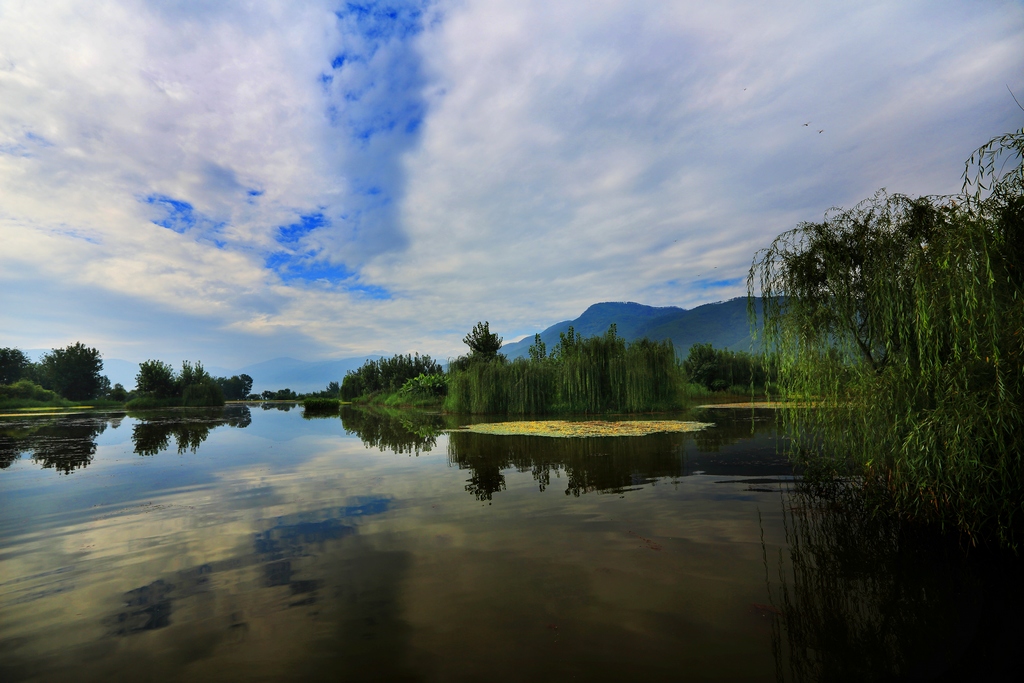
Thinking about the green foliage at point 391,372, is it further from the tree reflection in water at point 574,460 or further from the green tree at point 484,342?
the tree reflection in water at point 574,460

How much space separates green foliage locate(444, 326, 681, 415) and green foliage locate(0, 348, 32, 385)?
202 feet

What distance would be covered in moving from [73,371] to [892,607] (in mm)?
72083

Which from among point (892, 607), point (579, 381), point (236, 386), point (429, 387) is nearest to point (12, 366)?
point (236, 386)

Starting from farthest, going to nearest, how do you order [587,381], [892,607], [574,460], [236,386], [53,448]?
1. [236,386]
2. [587,381]
3. [53,448]
4. [574,460]
5. [892,607]

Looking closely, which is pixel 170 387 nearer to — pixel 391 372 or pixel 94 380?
pixel 94 380

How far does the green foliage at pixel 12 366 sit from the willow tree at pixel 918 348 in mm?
76750

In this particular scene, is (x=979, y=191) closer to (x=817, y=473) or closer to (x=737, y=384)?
(x=817, y=473)

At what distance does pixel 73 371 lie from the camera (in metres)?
50.8

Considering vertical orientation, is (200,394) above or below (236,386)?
below

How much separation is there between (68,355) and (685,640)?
70988 millimetres

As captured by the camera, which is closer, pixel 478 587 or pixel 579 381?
pixel 478 587

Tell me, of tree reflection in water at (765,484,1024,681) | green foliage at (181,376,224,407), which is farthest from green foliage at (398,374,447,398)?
tree reflection in water at (765,484,1024,681)

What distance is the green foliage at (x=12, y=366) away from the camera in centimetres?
5141

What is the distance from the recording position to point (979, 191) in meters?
5.00
